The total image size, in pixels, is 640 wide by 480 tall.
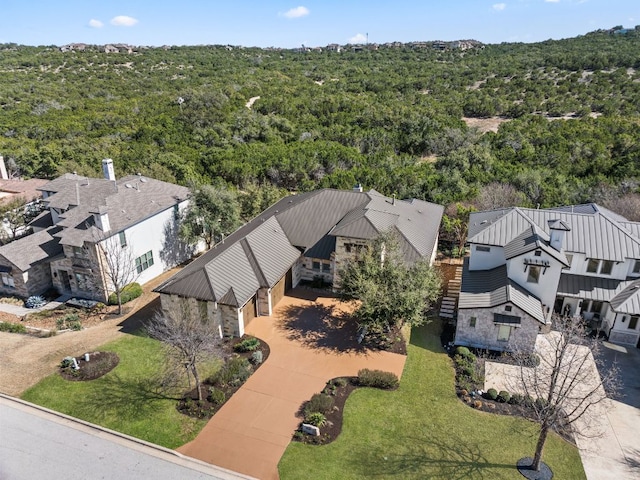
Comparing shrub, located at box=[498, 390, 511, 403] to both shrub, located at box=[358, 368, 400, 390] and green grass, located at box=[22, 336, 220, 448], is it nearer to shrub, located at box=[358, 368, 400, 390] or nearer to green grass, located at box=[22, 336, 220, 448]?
shrub, located at box=[358, 368, 400, 390]

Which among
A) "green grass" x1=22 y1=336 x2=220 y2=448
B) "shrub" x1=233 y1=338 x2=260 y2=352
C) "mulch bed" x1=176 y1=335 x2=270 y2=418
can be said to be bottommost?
"green grass" x1=22 y1=336 x2=220 y2=448

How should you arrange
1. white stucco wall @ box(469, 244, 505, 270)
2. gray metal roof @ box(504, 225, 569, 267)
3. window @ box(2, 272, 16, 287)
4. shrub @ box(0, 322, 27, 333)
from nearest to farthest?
gray metal roof @ box(504, 225, 569, 267), shrub @ box(0, 322, 27, 333), white stucco wall @ box(469, 244, 505, 270), window @ box(2, 272, 16, 287)

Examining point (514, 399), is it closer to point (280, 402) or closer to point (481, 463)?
point (481, 463)

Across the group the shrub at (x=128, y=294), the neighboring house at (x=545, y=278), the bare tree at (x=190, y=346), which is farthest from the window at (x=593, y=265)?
the shrub at (x=128, y=294)

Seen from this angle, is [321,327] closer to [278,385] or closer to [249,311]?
[249,311]

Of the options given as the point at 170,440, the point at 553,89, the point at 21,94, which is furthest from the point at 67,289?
the point at 553,89

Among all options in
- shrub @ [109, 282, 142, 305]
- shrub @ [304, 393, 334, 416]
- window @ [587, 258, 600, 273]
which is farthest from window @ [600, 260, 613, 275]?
shrub @ [109, 282, 142, 305]
